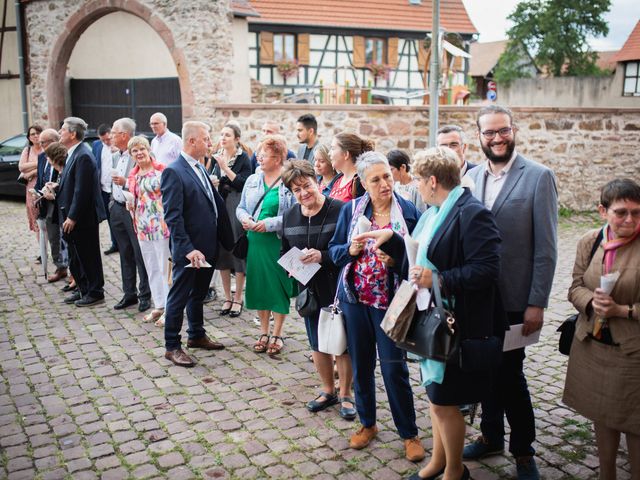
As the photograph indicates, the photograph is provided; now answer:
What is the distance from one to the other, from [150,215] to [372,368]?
129 inches

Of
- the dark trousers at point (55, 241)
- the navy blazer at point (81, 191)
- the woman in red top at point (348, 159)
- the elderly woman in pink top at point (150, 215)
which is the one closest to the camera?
the woman in red top at point (348, 159)

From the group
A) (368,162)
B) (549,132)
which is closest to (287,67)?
(549,132)

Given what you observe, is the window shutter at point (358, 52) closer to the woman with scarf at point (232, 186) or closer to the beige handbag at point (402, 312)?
the woman with scarf at point (232, 186)

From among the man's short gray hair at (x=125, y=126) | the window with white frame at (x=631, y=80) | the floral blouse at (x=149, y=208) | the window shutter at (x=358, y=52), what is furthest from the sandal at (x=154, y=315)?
the window with white frame at (x=631, y=80)

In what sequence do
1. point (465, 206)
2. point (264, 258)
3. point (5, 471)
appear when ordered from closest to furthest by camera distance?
point (465, 206), point (5, 471), point (264, 258)

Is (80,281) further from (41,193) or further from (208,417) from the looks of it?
(208,417)

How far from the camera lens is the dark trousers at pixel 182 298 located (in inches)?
218

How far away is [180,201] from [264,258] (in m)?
0.93

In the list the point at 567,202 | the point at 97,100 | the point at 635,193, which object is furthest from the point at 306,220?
the point at 97,100

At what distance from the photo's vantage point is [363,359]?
4105 mm

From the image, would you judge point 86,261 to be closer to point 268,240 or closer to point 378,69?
point 268,240

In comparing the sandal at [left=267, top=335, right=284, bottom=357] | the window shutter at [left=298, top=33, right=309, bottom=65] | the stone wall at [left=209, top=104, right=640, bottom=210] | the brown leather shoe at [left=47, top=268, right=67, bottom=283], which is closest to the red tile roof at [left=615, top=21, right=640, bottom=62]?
the window shutter at [left=298, top=33, right=309, bottom=65]

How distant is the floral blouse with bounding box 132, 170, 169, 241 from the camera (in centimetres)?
644

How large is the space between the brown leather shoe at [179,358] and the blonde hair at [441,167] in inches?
123
